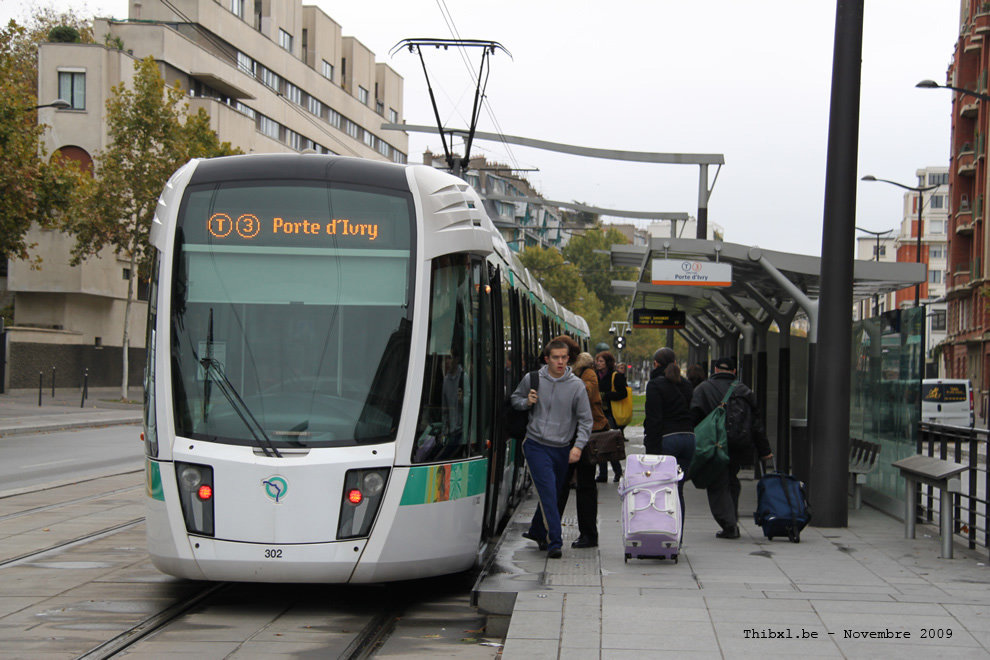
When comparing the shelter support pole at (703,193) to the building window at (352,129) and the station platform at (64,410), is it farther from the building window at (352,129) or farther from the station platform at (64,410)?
the building window at (352,129)

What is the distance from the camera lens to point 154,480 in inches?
302

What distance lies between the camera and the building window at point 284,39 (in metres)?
59.9

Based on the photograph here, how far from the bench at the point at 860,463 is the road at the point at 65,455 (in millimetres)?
10127

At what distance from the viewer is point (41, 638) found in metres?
6.69

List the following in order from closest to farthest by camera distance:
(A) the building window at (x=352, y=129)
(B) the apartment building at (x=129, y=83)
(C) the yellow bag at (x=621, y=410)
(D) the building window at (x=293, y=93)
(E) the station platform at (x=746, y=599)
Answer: (E) the station platform at (x=746, y=599)
(C) the yellow bag at (x=621, y=410)
(B) the apartment building at (x=129, y=83)
(D) the building window at (x=293, y=93)
(A) the building window at (x=352, y=129)

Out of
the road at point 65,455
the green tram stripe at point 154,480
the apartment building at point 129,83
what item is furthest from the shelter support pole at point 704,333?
the apartment building at point 129,83

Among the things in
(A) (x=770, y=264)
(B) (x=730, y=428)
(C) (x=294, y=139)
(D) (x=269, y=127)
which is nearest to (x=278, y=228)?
(B) (x=730, y=428)

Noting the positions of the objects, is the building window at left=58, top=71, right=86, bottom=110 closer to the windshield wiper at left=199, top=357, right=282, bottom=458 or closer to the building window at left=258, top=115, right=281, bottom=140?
the building window at left=258, top=115, right=281, bottom=140

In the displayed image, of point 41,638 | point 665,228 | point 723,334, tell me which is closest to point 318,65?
point 723,334

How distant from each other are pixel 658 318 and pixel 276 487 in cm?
1527

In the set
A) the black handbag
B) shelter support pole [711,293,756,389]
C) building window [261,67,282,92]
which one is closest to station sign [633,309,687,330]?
shelter support pole [711,293,756,389]

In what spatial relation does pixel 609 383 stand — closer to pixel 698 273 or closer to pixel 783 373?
pixel 783 373

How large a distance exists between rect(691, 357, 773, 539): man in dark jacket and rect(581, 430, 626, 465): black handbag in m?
1.12

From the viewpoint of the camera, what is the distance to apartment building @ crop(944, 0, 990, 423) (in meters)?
58.3
